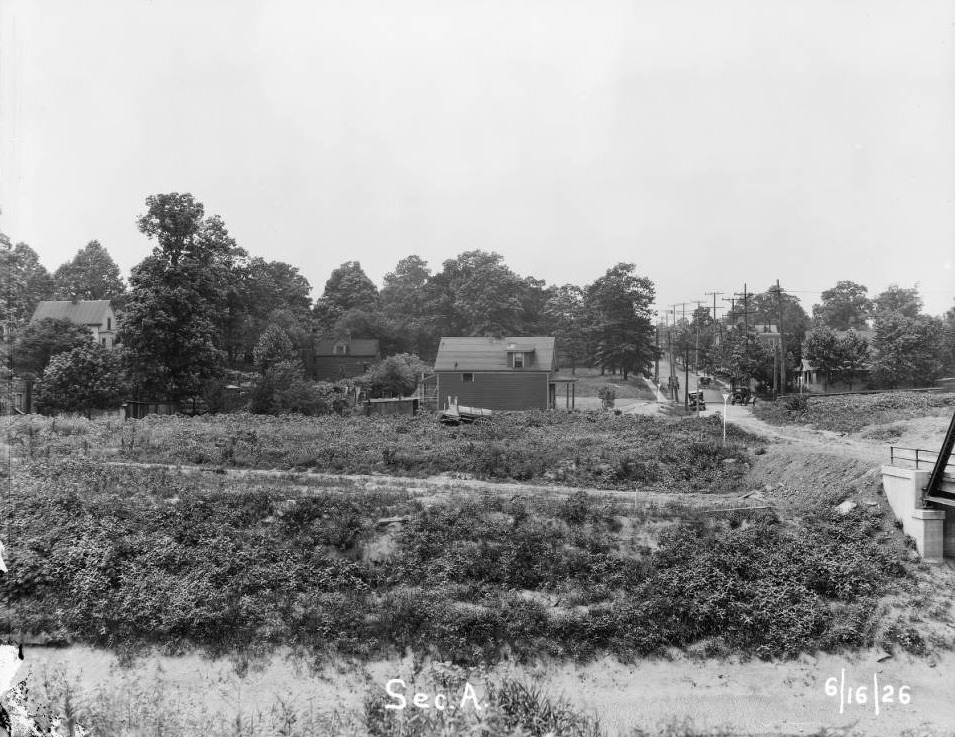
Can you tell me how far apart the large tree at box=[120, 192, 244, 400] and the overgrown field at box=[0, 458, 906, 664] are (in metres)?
24.1

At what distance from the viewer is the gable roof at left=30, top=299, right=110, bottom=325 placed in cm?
5516

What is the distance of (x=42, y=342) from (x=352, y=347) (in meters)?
27.7

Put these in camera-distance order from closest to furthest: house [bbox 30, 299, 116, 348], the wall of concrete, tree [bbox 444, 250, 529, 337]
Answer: the wall of concrete, house [bbox 30, 299, 116, 348], tree [bbox 444, 250, 529, 337]

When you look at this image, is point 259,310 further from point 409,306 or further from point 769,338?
point 769,338

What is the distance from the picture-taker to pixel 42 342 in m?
43.7

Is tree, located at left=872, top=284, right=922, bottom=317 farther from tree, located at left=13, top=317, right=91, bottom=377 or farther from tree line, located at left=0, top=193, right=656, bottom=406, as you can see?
tree, located at left=13, top=317, right=91, bottom=377

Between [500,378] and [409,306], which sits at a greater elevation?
[409,306]

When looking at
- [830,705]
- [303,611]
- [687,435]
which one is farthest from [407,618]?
[687,435]

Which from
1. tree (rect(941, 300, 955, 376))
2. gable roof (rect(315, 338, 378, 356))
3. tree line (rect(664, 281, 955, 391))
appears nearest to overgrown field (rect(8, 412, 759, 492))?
tree line (rect(664, 281, 955, 391))

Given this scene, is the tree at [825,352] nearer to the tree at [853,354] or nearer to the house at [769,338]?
the tree at [853,354]

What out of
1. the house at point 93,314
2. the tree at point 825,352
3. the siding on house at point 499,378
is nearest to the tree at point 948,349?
the tree at point 825,352

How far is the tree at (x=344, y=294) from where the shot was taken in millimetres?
76688

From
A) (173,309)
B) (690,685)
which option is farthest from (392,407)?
(690,685)

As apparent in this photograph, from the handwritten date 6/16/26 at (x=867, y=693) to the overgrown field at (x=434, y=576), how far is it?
711 mm
